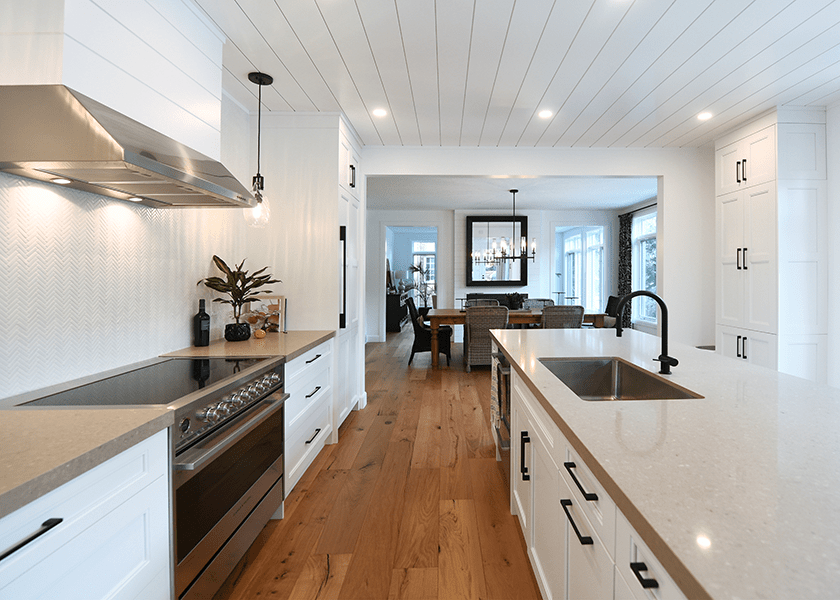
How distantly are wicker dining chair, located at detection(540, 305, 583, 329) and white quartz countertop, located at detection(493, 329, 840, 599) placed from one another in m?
4.27

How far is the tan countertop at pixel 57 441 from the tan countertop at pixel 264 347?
3.19 ft

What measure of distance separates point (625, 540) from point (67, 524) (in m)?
1.10

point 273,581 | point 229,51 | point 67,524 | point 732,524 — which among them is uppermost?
point 229,51

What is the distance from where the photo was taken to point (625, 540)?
0.81 meters

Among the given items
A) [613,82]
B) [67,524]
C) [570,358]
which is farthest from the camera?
[613,82]

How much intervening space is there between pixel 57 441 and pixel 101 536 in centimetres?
24

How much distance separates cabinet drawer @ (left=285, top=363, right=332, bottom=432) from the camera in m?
2.37

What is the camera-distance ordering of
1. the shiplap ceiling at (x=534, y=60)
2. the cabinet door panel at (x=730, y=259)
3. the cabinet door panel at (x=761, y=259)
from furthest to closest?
1. the cabinet door panel at (x=730, y=259)
2. the cabinet door panel at (x=761, y=259)
3. the shiplap ceiling at (x=534, y=60)

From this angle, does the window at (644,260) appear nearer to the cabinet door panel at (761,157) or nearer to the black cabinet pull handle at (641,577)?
the cabinet door panel at (761,157)

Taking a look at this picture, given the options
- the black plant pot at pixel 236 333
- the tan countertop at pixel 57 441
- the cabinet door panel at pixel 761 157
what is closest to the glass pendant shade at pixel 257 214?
the black plant pot at pixel 236 333

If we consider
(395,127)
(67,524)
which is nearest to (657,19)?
(395,127)

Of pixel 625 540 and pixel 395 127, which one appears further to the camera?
pixel 395 127

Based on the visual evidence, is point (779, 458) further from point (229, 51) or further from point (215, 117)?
point (229, 51)

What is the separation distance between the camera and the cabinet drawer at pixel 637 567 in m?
0.66
